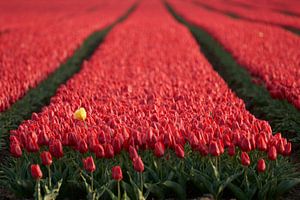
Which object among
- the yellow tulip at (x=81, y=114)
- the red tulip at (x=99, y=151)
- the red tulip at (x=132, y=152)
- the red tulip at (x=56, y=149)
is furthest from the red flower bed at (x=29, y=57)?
the red tulip at (x=132, y=152)

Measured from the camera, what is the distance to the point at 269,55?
1397 cm

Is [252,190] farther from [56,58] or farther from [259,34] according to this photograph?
[259,34]

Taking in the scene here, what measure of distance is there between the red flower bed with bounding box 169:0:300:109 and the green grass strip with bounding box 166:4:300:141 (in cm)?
18

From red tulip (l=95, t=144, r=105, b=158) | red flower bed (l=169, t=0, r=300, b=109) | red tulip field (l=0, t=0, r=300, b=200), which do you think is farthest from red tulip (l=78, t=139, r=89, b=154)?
red flower bed (l=169, t=0, r=300, b=109)

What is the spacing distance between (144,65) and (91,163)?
7.48m

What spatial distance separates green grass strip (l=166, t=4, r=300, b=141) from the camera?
312 inches

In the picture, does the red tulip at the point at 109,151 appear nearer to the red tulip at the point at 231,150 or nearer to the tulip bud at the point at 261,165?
the red tulip at the point at 231,150

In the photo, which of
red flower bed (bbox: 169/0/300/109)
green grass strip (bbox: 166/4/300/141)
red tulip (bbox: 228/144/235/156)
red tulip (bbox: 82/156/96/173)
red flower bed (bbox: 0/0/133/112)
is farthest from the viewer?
red flower bed (bbox: 0/0/133/112)

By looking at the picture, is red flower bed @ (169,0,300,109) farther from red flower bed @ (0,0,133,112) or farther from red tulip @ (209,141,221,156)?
red flower bed @ (0,0,133,112)

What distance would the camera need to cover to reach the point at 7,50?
634 inches

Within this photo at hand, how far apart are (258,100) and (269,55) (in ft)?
15.0

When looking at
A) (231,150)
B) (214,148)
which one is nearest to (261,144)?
(231,150)

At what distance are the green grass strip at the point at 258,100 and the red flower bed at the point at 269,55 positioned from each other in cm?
18

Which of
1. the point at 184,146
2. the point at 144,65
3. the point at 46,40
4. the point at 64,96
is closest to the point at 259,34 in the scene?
the point at 46,40
